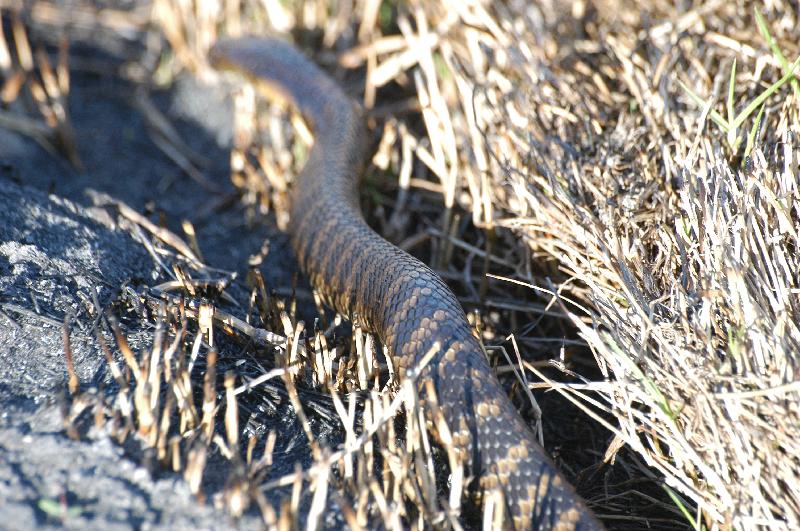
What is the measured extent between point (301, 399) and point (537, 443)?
0.79m

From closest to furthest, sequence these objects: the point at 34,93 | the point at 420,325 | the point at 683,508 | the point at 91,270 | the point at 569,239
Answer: the point at 683,508 < the point at 420,325 < the point at 91,270 < the point at 569,239 < the point at 34,93

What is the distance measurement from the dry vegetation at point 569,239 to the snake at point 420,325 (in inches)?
6.1

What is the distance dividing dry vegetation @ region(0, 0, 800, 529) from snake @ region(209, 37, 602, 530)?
154mm

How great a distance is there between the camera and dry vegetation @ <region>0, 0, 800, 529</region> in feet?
7.27

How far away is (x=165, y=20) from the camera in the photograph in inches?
195

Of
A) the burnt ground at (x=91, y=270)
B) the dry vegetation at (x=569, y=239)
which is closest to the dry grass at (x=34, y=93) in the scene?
the burnt ground at (x=91, y=270)

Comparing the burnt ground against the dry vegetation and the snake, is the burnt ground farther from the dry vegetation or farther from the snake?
the snake

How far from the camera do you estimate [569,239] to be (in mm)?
3111

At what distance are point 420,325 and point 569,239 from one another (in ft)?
2.85

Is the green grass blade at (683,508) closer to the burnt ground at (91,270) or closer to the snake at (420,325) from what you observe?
the snake at (420,325)

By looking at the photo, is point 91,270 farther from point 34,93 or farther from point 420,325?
point 34,93

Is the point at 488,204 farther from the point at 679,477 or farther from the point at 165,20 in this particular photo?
the point at 165,20

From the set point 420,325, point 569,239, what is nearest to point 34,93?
point 420,325

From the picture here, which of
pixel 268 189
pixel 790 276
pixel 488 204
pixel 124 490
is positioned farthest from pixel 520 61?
pixel 124 490
